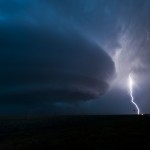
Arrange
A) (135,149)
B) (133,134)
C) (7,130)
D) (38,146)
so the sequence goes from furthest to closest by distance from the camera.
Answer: (7,130) → (133,134) → (38,146) → (135,149)

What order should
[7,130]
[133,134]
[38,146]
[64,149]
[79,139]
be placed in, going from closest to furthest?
[64,149] → [38,146] → [79,139] → [133,134] → [7,130]

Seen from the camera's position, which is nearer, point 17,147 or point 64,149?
point 64,149

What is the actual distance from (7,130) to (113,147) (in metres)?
50.9

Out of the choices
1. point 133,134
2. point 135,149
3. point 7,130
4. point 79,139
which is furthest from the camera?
point 7,130

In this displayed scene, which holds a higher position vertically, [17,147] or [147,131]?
[147,131]

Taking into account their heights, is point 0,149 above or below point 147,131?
below

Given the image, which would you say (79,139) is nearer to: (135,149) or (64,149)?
(64,149)

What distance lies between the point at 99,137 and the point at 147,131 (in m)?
14.9

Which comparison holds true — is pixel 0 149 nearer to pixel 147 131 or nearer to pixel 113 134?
pixel 113 134

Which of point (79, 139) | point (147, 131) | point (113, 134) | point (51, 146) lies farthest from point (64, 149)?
point (147, 131)

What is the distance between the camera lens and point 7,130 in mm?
95438

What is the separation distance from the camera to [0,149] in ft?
197

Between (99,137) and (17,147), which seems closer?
(17,147)

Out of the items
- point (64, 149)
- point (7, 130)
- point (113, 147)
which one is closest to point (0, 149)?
point (64, 149)
